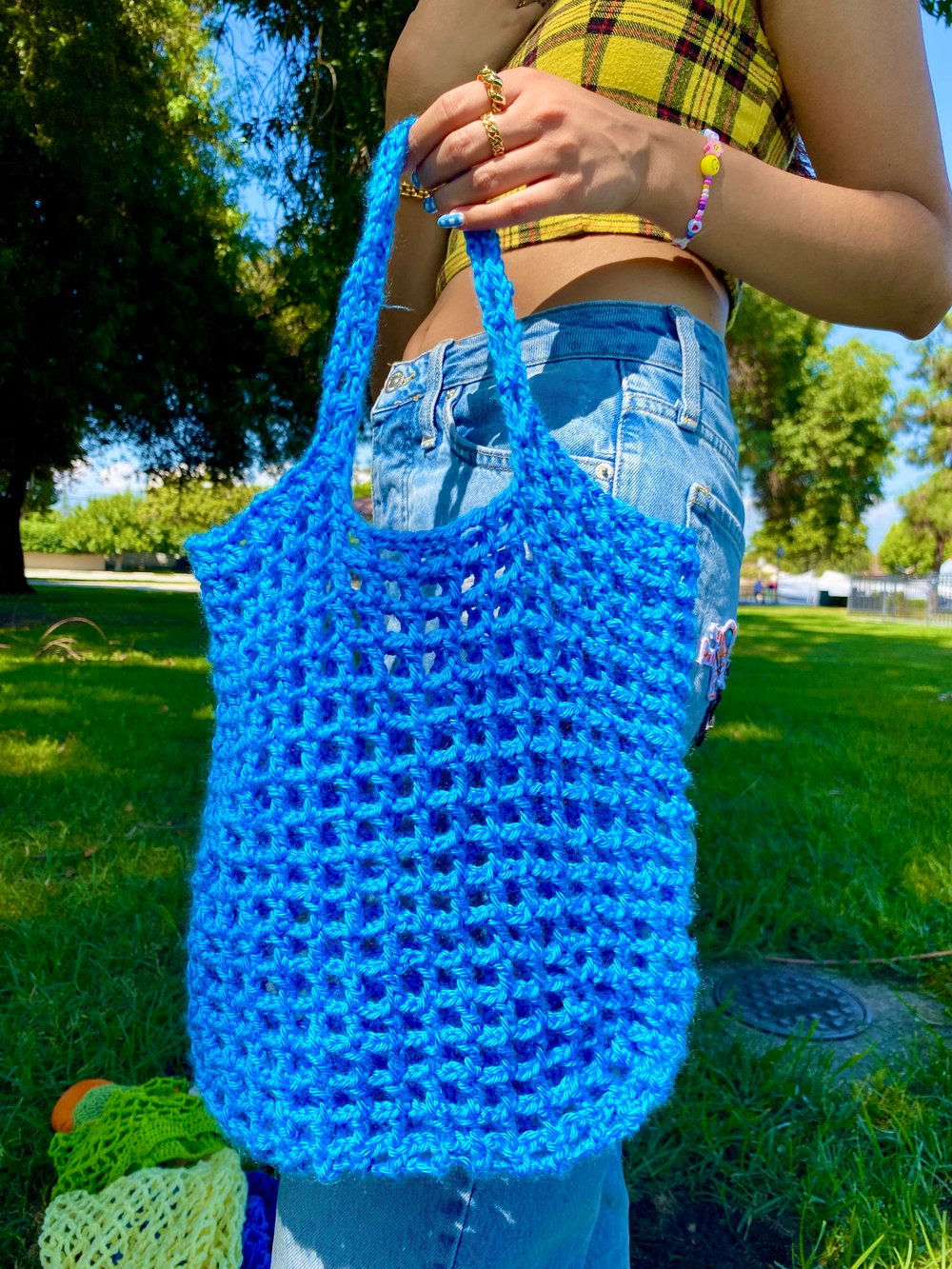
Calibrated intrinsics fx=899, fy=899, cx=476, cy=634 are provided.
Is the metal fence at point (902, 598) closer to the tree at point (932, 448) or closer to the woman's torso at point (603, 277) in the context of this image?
the tree at point (932, 448)

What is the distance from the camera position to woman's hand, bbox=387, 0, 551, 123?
43.2 inches

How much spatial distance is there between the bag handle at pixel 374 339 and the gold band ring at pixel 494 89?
0.09 meters

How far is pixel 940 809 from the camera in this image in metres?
3.81

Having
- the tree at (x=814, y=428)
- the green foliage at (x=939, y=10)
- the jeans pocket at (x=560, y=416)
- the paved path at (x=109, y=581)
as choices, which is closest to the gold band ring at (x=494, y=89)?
the jeans pocket at (x=560, y=416)

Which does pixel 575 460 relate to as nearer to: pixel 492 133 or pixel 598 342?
pixel 598 342

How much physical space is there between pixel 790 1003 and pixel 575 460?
2.00 m

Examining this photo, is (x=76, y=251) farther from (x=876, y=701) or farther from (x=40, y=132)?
(x=876, y=701)

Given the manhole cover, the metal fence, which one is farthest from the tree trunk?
the metal fence

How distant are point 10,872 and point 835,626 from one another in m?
18.9

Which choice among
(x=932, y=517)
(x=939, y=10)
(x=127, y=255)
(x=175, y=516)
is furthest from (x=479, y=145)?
(x=175, y=516)

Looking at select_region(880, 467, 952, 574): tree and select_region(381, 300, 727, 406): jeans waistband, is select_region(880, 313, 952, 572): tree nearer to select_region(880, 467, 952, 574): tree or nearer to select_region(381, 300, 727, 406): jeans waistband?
select_region(880, 467, 952, 574): tree

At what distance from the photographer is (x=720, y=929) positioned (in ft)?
9.04

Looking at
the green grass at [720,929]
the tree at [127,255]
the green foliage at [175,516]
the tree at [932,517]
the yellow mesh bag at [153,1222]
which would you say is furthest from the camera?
the green foliage at [175,516]

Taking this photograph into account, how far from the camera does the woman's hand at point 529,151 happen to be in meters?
0.75
